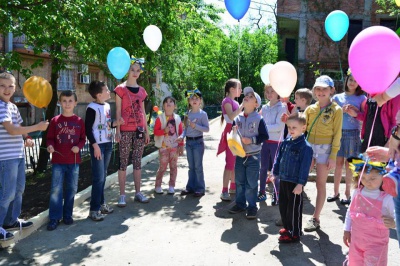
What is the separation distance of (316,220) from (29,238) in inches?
133

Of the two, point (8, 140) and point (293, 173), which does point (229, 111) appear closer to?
point (293, 173)

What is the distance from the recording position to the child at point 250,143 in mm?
4961

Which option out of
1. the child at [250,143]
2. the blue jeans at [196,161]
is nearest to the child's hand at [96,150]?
the blue jeans at [196,161]

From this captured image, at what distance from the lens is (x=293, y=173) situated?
4164mm

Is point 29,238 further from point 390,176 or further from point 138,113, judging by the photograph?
point 390,176

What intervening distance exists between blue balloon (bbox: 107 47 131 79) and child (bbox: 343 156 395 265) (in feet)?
11.9

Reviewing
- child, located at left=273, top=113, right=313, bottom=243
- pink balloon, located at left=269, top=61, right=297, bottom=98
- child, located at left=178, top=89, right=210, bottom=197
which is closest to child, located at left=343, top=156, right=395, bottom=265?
child, located at left=273, top=113, right=313, bottom=243

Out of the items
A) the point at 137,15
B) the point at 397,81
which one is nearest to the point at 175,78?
the point at 137,15

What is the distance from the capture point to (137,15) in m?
7.61

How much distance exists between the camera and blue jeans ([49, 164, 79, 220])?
15.2 ft

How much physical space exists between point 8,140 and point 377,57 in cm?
368

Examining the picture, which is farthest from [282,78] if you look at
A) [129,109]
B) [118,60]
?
[118,60]

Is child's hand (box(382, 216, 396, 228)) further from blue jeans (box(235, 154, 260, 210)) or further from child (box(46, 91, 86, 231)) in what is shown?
child (box(46, 91, 86, 231))

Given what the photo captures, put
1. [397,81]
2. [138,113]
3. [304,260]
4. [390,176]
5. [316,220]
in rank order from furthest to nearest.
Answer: [138,113] → [316,220] → [304,260] → [397,81] → [390,176]
